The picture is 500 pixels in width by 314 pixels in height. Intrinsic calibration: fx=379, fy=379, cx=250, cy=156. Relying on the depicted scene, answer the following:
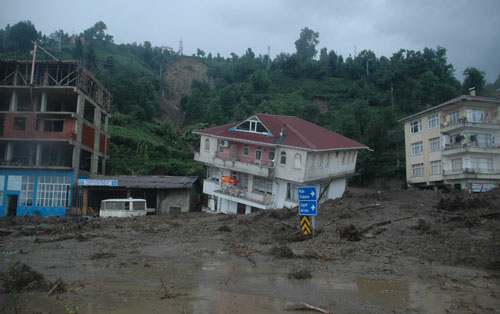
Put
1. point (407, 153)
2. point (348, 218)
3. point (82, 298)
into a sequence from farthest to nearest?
point (407, 153) → point (348, 218) → point (82, 298)

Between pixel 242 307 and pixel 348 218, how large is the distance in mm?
12701

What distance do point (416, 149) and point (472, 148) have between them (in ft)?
21.2

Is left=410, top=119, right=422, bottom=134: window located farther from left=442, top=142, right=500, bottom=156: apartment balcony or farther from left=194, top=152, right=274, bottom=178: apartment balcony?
left=194, top=152, right=274, bottom=178: apartment balcony

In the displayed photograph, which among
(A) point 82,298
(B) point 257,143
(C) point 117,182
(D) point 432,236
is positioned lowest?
(A) point 82,298

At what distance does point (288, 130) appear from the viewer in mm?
33969

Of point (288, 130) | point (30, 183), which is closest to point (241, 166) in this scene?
point (288, 130)

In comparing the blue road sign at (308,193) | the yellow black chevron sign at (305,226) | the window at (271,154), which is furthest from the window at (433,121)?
the blue road sign at (308,193)

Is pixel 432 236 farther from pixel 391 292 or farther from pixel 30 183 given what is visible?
pixel 30 183

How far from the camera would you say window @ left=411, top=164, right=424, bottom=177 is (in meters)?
39.3

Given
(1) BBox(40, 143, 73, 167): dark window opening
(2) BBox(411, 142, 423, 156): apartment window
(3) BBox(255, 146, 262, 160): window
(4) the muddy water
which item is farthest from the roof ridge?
(1) BBox(40, 143, 73, 167): dark window opening

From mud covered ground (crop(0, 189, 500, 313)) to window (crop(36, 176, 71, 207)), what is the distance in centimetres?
1267

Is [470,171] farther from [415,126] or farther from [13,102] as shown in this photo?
[13,102]

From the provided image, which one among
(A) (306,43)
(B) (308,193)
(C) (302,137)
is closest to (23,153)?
(C) (302,137)

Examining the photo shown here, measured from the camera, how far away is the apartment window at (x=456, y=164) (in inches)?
1388
